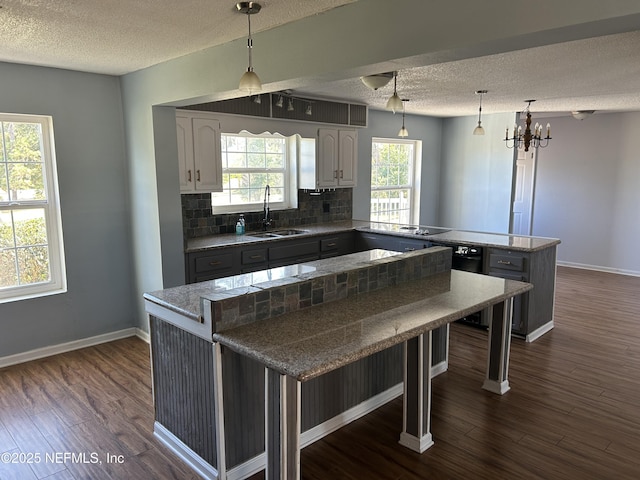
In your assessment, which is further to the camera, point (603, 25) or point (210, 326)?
point (210, 326)

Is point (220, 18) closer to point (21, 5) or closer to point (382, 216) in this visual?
point (21, 5)

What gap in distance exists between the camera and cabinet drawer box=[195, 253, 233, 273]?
4.11 meters

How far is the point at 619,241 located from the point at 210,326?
7105mm

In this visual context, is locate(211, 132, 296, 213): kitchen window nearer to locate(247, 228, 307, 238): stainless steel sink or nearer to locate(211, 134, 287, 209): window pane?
locate(211, 134, 287, 209): window pane

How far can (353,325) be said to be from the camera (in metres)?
2.17

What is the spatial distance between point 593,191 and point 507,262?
13.3ft

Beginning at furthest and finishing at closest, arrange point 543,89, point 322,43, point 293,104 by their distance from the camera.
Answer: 1. point 293,104
2. point 543,89
3. point 322,43

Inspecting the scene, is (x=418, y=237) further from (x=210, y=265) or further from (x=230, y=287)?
(x=230, y=287)

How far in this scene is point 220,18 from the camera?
2475mm

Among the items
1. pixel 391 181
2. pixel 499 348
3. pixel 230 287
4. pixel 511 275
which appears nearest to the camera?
pixel 230 287

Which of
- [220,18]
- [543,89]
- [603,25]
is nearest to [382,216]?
[543,89]

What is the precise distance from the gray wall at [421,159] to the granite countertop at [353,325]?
3.56 m

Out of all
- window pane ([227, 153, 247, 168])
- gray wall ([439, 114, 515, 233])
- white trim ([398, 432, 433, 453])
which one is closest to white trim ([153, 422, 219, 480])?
white trim ([398, 432, 433, 453])

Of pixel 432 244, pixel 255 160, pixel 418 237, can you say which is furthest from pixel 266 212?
pixel 432 244
